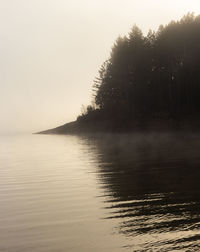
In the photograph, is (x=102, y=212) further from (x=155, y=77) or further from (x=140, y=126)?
(x=155, y=77)

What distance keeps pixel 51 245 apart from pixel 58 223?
2.09 metres

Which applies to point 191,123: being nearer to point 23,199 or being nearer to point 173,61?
point 173,61

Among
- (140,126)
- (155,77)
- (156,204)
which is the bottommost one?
(156,204)

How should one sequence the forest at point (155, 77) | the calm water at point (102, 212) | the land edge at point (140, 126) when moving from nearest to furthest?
the calm water at point (102, 212), the land edge at point (140, 126), the forest at point (155, 77)

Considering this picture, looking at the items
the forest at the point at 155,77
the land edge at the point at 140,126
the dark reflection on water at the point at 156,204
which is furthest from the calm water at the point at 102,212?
the forest at the point at 155,77

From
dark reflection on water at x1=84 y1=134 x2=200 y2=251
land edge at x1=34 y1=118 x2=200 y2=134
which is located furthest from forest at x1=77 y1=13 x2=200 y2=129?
dark reflection on water at x1=84 y1=134 x2=200 y2=251

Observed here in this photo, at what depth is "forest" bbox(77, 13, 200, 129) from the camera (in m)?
76.2

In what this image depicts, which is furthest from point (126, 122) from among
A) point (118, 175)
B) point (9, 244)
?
point (9, 244)

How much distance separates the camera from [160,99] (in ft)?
264

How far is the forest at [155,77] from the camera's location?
7625 cm

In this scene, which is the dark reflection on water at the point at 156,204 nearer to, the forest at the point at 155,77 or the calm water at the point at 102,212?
the calm water at the point at 102,212

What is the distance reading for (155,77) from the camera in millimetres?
81625

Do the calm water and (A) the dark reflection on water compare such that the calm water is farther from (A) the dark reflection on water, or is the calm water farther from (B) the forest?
(B) the forest

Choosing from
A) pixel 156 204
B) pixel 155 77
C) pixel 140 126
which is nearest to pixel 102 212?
pixel 156 204
